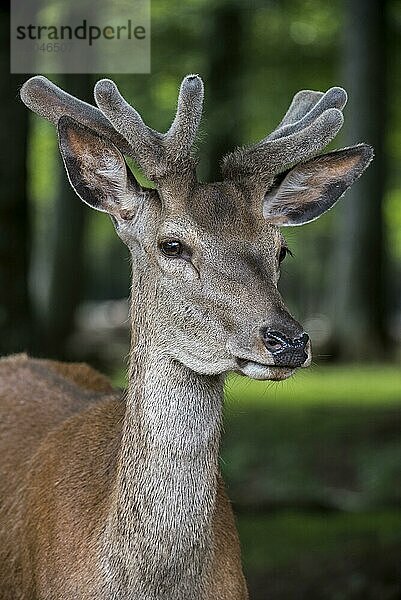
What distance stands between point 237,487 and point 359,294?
8763 mm

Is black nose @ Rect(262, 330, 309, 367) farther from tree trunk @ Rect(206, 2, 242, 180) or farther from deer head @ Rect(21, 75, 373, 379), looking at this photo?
tree trunk @ Rect(206, 2, 242, 180)

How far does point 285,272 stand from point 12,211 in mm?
9995

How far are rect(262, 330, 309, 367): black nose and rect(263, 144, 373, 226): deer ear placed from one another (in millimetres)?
944

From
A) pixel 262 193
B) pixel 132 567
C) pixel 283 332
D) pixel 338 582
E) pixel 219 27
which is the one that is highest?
pixel 219 27

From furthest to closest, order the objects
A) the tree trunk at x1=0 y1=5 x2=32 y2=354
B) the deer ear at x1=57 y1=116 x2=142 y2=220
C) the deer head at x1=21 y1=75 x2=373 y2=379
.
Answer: the tree trunk at x1=0 y1=5 x2=32 y2=354 < the deer ear at x1=57 y1=116 x2=142 y2=220 < the deer head at x1=21 y1=75 x2=373 y2=379

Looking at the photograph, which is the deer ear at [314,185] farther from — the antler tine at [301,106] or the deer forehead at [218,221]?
the antler tine at [301,106]

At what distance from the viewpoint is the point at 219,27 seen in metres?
16.6

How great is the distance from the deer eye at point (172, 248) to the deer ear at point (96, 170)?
308 mm

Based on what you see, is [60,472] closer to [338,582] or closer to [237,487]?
[338,582]

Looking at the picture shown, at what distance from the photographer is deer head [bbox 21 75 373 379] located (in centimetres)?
460

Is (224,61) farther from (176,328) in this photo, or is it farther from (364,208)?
(176,328)

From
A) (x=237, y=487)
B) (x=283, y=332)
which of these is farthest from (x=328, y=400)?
(x=283, y=332)

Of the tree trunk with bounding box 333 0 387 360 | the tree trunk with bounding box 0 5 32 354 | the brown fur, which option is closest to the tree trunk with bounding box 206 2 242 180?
the tree trunk with bounding box 333 0 387 360

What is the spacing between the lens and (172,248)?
4.87 meters
